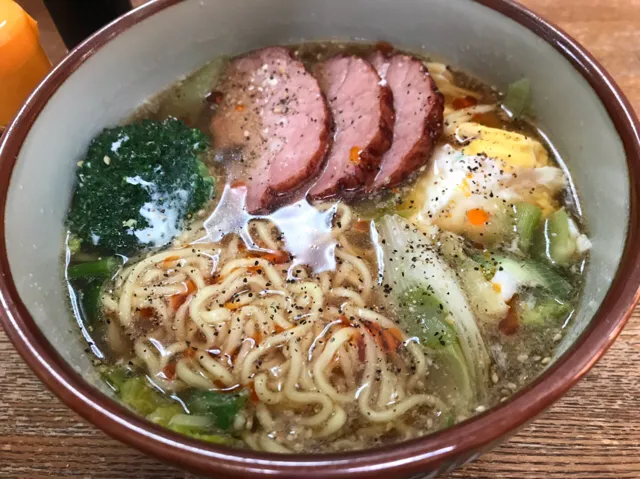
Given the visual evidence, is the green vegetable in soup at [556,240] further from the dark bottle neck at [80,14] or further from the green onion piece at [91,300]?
the dark bottle neck at [80,14]

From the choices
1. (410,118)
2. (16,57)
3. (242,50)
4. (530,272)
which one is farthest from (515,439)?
(16,57)

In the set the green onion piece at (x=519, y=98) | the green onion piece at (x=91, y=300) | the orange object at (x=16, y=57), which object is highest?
the orange object at (x=16, y=57)

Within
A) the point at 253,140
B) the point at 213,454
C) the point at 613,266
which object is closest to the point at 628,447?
the point at 613,266

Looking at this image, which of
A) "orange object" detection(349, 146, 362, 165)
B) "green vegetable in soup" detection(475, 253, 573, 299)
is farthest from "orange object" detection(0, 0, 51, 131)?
"green vegetable in soup" detection(475, 253, 573, 299)

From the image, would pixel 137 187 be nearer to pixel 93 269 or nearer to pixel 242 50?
pixel 93 269

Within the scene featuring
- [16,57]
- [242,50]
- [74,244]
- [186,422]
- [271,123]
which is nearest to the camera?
[186,422]

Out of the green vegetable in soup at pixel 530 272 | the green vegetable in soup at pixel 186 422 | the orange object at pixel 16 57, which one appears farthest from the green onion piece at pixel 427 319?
the orange object at pixel 16 57
